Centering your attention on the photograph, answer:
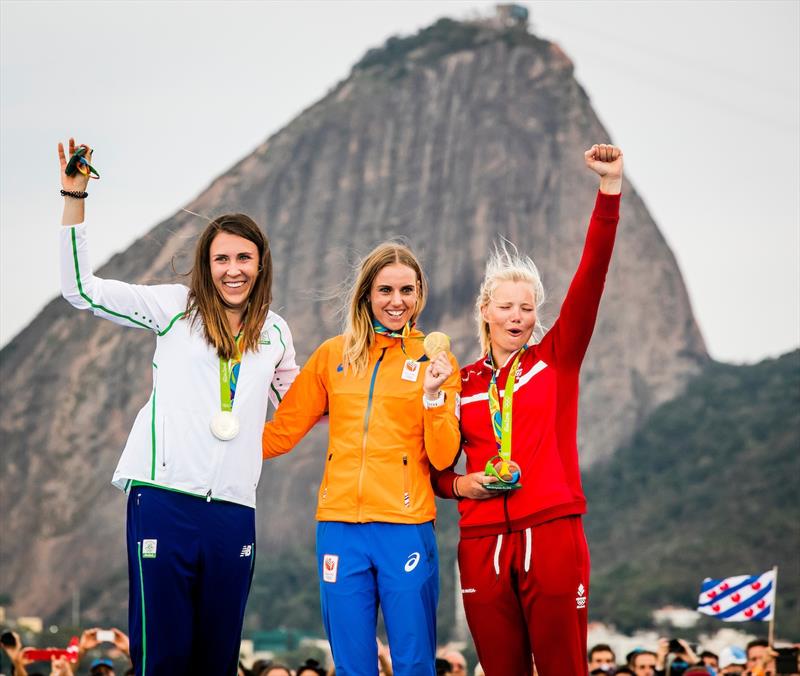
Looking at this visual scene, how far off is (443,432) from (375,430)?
300mm

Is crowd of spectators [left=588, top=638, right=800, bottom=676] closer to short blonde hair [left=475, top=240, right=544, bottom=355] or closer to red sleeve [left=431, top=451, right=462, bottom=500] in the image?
red sleeve [left=431, top=451, right=462, bottom=500]

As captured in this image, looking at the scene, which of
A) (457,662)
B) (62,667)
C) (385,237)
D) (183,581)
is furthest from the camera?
(385,237)

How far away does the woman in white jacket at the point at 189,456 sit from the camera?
559 centimetres

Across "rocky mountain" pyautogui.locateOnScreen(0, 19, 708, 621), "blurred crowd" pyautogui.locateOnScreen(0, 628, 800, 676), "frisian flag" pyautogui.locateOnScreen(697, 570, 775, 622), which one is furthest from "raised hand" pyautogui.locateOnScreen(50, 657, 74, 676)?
"rocky mountain" pyautogui.locateOnScreen(0, 19, 708, 621)

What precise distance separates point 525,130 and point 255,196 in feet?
48.1

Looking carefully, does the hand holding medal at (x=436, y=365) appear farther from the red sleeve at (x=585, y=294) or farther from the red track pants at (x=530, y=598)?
the red track pants at (x=530, y=598)

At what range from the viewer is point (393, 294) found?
6.31m

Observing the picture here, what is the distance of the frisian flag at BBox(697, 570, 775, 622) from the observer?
14.9 metres

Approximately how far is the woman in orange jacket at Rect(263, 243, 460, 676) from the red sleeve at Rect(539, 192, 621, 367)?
46cm

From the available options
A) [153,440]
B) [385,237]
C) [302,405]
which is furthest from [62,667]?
[385,237]

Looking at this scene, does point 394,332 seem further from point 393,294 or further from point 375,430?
point 375,430

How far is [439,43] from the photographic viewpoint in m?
80.2

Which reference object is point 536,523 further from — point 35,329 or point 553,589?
point 35,329

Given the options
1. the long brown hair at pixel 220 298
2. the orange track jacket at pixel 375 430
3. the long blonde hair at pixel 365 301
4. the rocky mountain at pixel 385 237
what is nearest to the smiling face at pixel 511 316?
the orange track jacket at pixel 375 430
